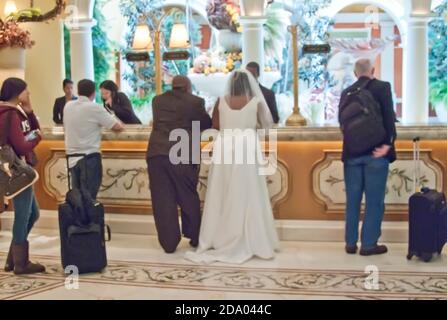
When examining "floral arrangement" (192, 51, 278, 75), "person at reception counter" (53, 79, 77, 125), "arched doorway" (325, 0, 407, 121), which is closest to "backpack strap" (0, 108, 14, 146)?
"person at reception counter" (53, 79, 77, 125)

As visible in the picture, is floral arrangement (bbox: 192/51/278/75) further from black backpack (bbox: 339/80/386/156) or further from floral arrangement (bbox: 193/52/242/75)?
black backpack (bbox: 339/80/386/156)

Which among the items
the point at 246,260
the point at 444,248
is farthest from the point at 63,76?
the point at 444,248

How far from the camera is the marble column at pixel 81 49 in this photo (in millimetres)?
9617

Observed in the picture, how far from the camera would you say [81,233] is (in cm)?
494

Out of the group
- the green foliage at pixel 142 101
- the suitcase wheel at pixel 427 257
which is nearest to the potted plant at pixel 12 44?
the green foliage at pixel 142 101

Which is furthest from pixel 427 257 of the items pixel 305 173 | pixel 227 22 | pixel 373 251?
pixel 227 22

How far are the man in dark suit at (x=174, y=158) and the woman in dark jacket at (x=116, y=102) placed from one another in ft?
3.96

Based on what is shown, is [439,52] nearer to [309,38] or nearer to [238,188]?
[309,38]

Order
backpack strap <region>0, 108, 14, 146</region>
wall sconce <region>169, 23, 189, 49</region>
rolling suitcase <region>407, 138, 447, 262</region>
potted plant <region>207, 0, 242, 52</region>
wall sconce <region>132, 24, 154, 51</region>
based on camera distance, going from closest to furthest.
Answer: backpack strap <region>0, 108, 14, 146</region>, rolling suitcase <region>407, 138, 447, 262</region>, wall sconce <region>132, 24, 154, 51</region>, wall sconce <region>169, 23, 189, 49</region>, potted plant <region>207, 0, 242, 52</region>

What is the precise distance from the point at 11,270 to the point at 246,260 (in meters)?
1.95

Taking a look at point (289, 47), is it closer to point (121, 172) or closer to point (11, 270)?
point (121, 172)

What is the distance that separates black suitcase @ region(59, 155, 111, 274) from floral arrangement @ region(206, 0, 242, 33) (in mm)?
5365

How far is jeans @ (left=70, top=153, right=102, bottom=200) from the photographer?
233 inches

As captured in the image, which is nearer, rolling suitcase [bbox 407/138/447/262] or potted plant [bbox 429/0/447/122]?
rolling suitcase [bbox 407/138/447/262]
